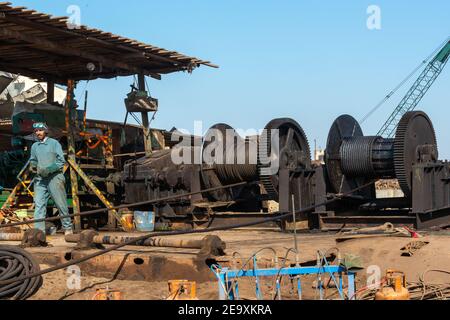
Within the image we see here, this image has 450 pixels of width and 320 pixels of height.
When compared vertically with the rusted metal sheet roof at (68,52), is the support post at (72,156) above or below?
below

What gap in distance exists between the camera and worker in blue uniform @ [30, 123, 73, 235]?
9820 mm

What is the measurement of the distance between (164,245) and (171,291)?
2.70 meters

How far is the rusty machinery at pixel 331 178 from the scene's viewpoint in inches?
405

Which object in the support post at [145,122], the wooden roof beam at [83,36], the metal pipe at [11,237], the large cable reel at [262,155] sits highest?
the wooden roof beam at [83,36]

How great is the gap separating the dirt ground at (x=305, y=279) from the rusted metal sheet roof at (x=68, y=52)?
560cm

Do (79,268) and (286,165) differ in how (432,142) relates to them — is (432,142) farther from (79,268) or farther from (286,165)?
(79,268)

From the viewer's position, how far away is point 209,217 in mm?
12156

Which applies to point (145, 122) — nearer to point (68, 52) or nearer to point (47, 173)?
point (68, 52)

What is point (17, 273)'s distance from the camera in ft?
22.3

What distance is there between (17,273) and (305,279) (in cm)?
311

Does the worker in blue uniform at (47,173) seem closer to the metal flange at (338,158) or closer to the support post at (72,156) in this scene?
the support post at (72,156)

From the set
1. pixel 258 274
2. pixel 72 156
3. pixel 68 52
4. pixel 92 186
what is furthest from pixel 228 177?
pixel 258 274

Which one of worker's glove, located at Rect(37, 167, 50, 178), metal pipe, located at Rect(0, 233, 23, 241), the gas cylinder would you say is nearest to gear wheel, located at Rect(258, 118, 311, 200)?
worker's glove, located at Rect(37, 167, 50, 178)

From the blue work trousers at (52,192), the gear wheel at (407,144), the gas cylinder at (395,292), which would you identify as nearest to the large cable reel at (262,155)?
the gear wheel at (407,144)
